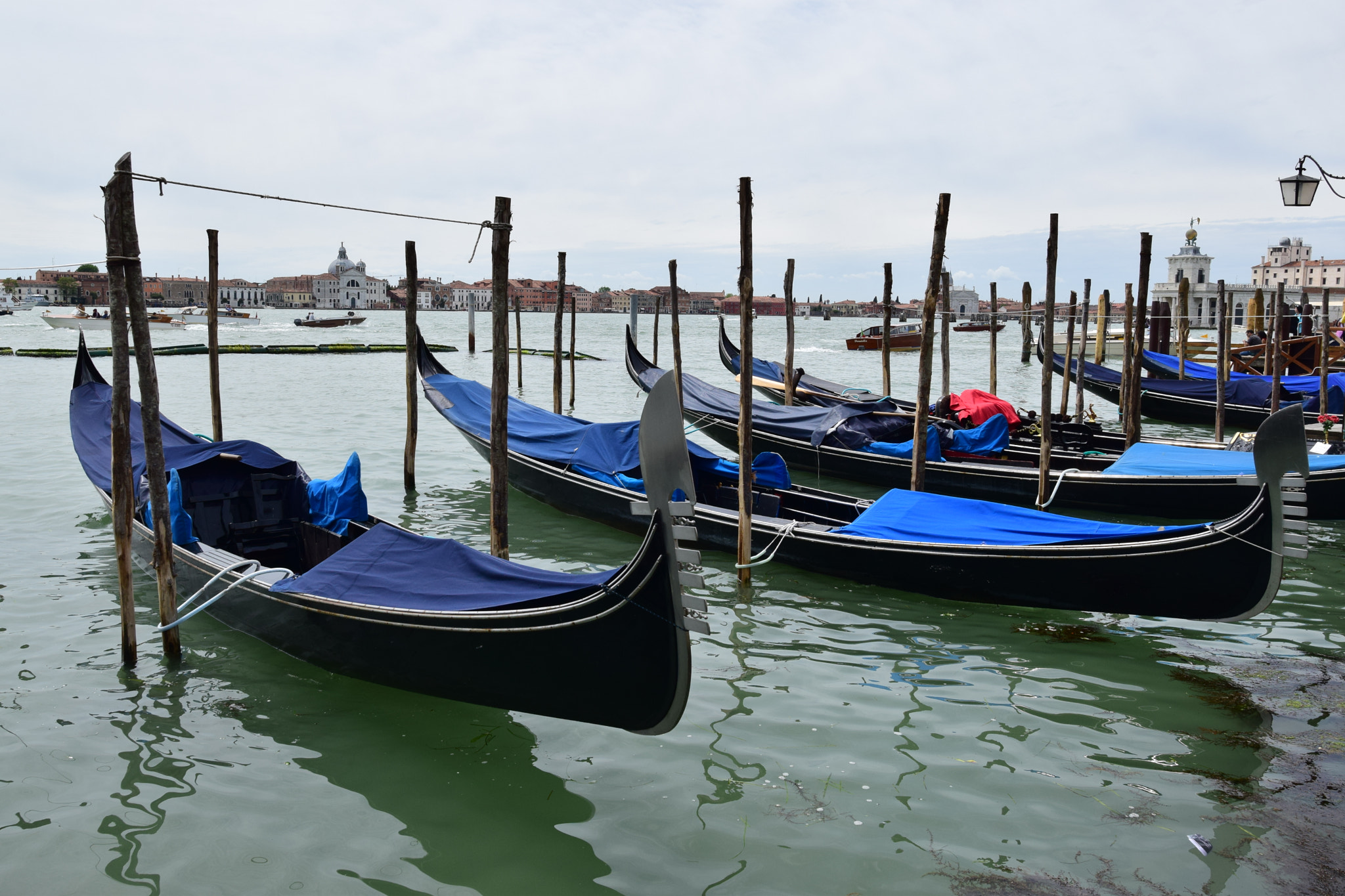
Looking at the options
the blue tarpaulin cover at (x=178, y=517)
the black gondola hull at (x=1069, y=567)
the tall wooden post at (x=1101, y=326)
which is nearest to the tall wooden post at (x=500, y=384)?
the black gondola hull at (x=1069, y=567)

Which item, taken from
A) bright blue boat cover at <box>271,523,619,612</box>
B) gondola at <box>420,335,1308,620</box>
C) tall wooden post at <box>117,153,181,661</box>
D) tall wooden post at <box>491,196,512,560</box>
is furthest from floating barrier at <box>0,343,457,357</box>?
bright blue boat cover at <box>271,523,619,612</box>

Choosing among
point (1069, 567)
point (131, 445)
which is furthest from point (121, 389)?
point (1069, 567)

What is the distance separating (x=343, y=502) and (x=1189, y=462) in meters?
6.82

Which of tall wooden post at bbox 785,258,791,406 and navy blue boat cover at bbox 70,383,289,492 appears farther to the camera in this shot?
tall wooden post at bbox 785,258,791,406

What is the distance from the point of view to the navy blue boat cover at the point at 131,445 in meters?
5.62

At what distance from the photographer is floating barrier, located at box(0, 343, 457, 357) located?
79.2 feet

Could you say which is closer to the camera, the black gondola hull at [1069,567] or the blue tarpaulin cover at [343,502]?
the black gondola hull at [1069,567]

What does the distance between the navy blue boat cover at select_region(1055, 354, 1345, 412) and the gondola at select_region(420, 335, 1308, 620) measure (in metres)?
5.80

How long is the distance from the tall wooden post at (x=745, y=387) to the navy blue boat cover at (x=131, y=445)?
2.83 m

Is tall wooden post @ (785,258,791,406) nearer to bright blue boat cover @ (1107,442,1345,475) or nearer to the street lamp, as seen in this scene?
bright blue boat cover @ (1107,442,1345,475)

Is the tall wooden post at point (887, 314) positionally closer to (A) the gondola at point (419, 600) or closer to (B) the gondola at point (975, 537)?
(B) the gondola at point (975, 537)

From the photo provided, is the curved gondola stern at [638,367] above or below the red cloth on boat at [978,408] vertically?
above

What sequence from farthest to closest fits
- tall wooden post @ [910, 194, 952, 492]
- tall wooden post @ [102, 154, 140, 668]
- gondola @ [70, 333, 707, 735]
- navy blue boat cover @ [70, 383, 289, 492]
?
tall wooden post @ [910, 194, 952, 492]
navy blue boat cover @ [70, 383, 289, 492]
tall wooden post @ [102, 154, 140, 668]
gondola @ [70, 333, 707, 735]

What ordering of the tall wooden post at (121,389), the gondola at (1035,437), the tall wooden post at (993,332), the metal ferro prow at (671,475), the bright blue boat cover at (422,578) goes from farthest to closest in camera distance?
the tall wooden post at (993,332)
the gondola at (1035,437)
the tall wooden post at (121,389)
the bright blue boat cover at (422,578)
the metal ferro prow at (671,475)
